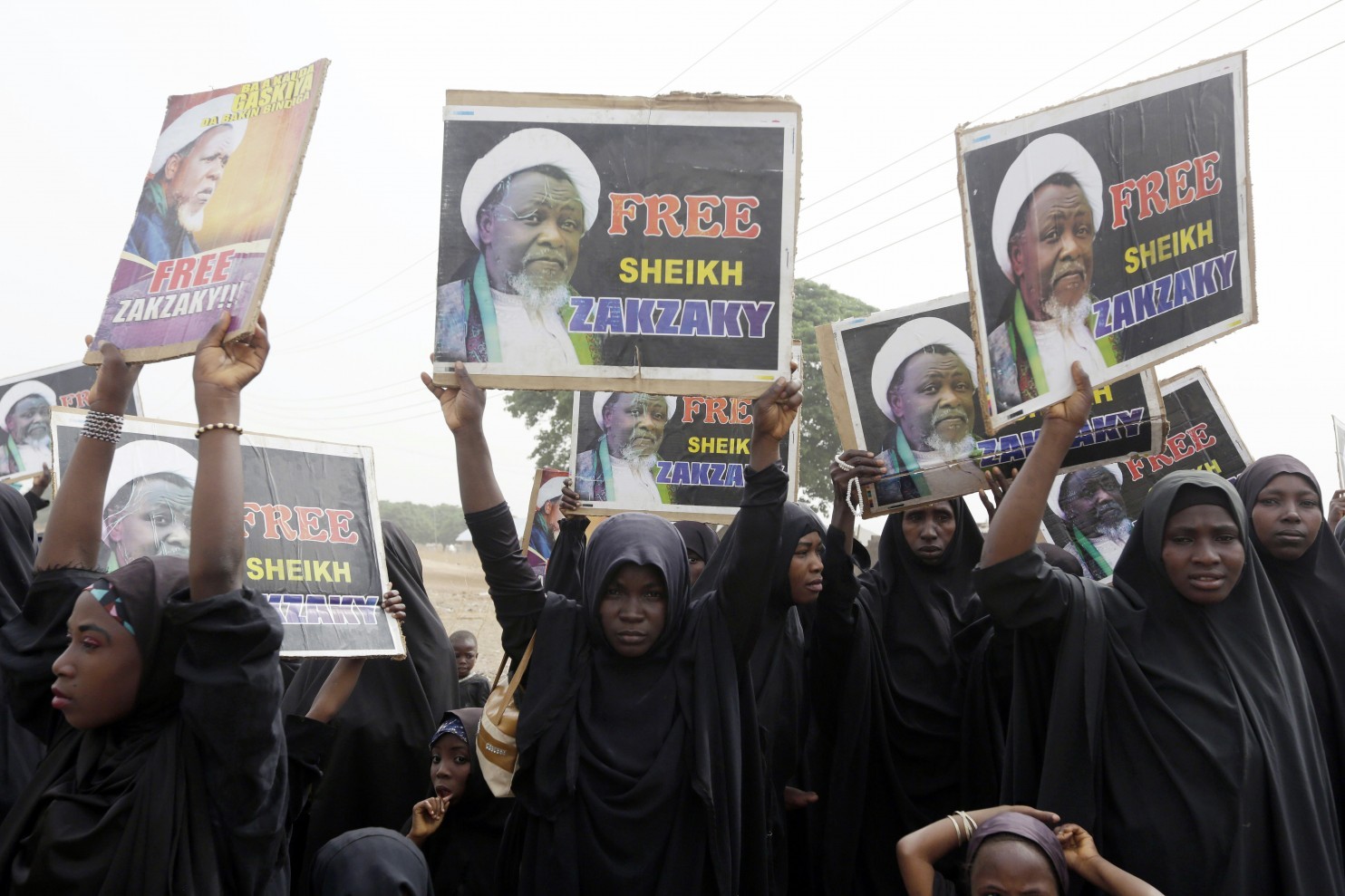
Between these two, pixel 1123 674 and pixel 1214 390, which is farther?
pixel 1214 390

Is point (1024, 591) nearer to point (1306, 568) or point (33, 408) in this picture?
point (1306, 568)

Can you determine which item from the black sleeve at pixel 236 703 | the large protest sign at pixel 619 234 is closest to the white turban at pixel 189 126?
the large protest sign at pixel 619 234

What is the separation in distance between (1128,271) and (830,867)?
2.41m

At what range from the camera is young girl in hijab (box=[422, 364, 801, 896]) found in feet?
9.97

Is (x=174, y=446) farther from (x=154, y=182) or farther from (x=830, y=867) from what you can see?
(x=830, y=867)

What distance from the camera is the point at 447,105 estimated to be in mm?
3557

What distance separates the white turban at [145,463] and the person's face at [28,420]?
144 inches

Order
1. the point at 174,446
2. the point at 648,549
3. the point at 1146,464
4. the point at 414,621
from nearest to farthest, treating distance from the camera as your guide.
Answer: the point at 648,549 → the point at 174,446 → the point at 414,621 → the point at 1146,464

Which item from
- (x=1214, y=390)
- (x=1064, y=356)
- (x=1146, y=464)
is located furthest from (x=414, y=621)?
(x=1214, y=390)

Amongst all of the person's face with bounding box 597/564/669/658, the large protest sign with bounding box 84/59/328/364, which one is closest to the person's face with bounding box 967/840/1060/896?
the person's face with bounding box 597/564/669/658

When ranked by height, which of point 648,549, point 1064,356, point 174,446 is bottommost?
point 648,549

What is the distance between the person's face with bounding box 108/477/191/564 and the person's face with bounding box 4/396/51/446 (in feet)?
12.1

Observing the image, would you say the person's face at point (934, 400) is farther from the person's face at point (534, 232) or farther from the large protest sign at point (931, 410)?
the person's face at point (534, 232)

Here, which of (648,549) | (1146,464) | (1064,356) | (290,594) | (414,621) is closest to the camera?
(648,549)
